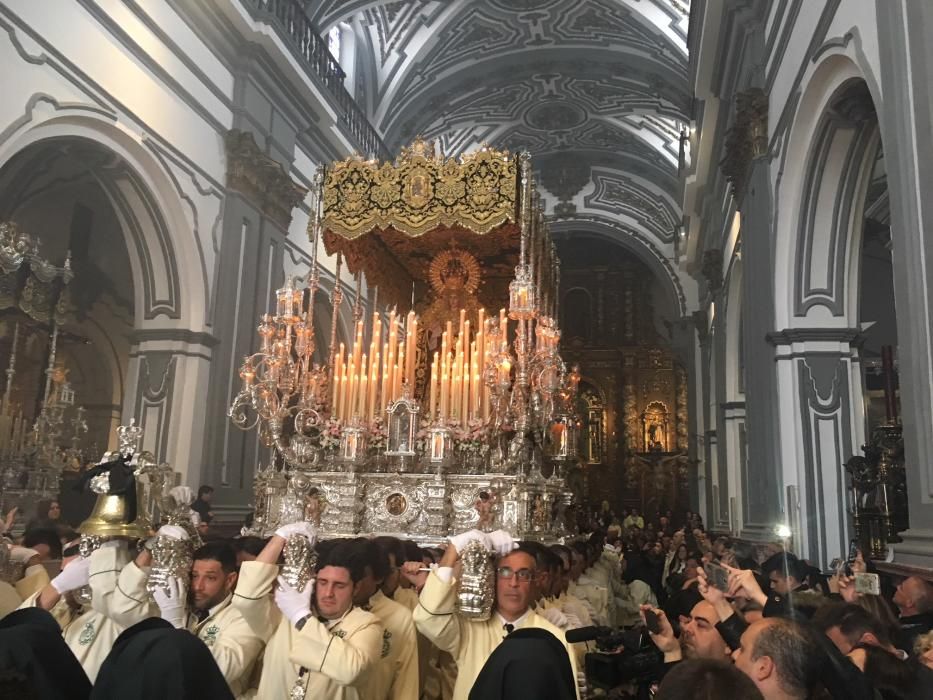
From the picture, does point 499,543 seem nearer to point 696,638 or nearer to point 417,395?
point 696,638

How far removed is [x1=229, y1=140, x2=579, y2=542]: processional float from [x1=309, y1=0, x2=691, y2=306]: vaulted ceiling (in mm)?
5825

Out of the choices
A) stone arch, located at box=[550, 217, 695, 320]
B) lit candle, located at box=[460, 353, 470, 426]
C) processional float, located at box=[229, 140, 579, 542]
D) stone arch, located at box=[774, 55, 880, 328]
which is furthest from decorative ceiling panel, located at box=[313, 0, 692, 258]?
stone arch, located at box=[774, 55, 880, 328]

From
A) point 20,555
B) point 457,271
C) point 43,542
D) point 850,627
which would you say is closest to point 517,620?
point 850,627

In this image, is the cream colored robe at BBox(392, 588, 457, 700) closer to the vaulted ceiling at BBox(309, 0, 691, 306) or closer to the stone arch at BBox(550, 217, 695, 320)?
the vaulted ceiling at BBox(309, 0, 691, 306)

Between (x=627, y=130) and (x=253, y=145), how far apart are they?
10.8 m

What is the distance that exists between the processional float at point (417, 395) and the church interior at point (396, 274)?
3cm

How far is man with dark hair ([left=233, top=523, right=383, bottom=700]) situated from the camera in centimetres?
274

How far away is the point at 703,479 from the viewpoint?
1842 cm

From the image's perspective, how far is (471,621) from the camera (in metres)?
3.08

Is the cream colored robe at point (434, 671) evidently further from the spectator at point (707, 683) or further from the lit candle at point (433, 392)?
the lit candle at point (433, 392)

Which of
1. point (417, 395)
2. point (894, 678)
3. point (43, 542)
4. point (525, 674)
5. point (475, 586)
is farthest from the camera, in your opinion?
point (417, 395)

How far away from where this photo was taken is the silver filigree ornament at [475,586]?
2.97 meters

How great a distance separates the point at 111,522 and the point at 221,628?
1.88ft

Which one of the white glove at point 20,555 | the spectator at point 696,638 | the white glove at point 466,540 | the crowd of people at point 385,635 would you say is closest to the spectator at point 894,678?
the crowd of people at point 385,635
